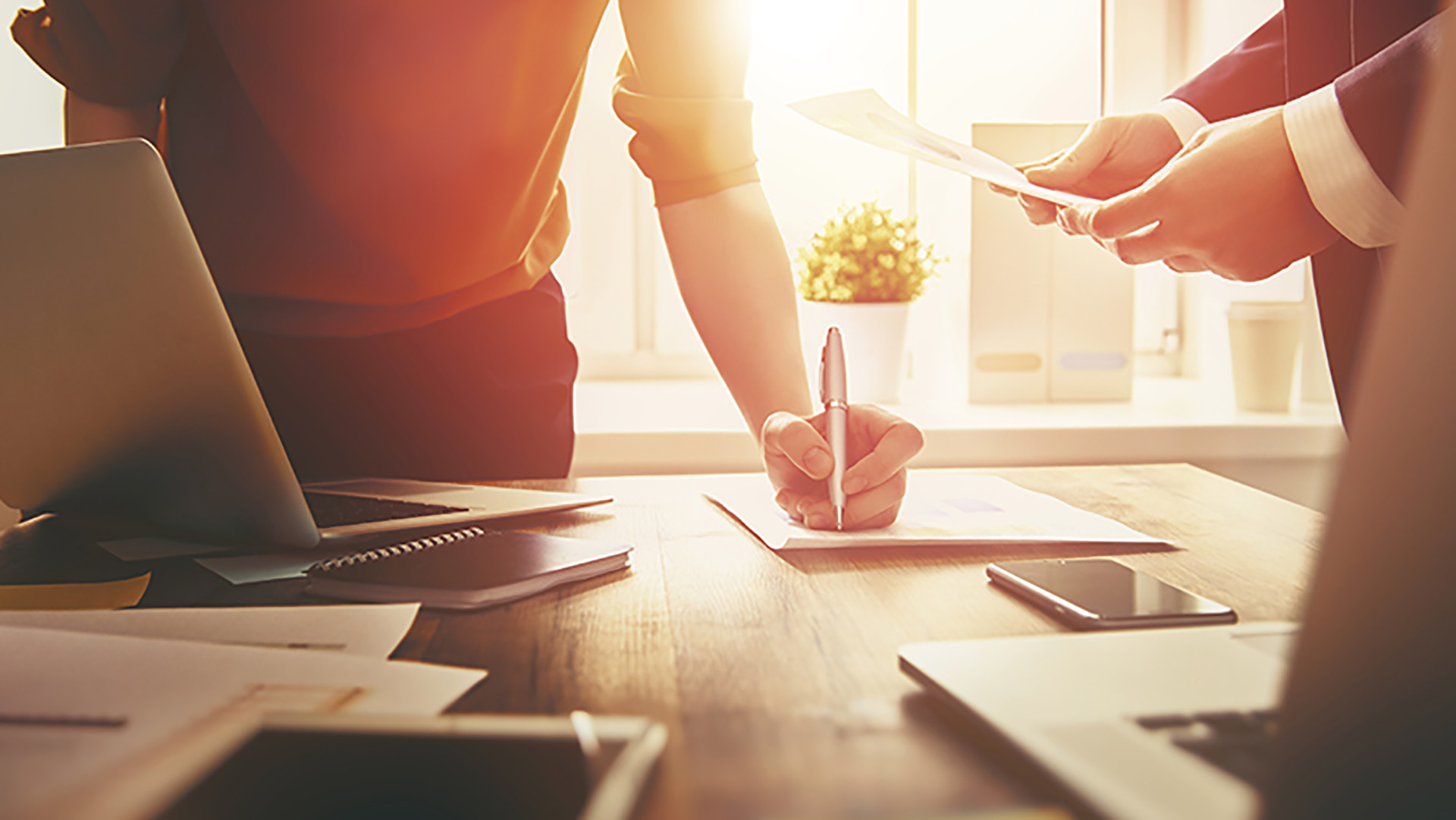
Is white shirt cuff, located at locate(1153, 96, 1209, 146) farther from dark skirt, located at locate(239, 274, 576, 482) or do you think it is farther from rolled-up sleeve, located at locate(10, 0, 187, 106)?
rolled-up sleeve, located at locate(10, 0, 187, 106)

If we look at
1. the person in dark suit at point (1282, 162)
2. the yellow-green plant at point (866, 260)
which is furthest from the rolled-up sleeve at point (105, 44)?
the yellow-green plant at point (866, 260)

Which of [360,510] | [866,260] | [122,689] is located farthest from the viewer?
[866,260]

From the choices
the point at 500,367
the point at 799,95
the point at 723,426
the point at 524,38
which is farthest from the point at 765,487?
the point at 799,95

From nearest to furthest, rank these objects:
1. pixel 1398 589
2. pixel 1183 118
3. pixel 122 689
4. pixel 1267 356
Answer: pixel 1398 589, pixel 122 689, pixel 1183 118, pixel 1267 356

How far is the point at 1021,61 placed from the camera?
2.12 m

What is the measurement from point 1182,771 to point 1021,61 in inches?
82.4

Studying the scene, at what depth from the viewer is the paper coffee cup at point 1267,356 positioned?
1.81m

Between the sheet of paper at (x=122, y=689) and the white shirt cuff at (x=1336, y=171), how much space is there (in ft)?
2.29

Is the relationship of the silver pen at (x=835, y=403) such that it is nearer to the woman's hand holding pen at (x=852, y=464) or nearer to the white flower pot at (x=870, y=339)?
the woman's hand holding pen at (x=852, y=464)

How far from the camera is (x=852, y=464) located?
2.57 ft

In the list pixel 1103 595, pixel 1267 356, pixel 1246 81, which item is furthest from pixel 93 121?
pixel 1267 356

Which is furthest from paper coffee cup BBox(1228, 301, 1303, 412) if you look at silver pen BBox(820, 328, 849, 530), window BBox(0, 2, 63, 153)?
window BBox(0, 2, 63, 153)

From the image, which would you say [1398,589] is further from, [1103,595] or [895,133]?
[895,133]

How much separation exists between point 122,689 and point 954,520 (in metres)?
0.57
